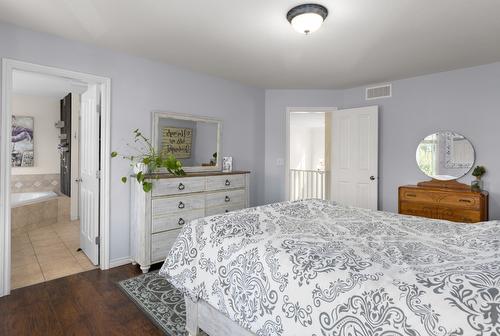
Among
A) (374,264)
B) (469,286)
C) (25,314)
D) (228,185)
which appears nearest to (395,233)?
(374,264)

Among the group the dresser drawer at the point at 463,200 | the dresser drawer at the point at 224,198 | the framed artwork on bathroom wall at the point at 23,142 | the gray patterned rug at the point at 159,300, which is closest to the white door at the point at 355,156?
the dresser drawer at the point at 463,200

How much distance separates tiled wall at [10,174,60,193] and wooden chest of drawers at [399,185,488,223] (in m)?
6.18

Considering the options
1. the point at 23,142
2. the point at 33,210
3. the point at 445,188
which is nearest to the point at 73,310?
the point at 33,210

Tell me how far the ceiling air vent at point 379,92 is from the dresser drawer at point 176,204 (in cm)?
292

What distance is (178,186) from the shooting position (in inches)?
122

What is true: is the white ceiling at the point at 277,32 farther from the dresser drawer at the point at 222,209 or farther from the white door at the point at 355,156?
the dresser drawer at the point at 222,209

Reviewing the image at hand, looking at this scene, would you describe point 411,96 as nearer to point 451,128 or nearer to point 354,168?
point 451,128

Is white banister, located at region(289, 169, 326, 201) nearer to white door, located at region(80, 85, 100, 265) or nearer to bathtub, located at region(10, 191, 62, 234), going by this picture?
white door, located at region(80, 85, 100, 265)

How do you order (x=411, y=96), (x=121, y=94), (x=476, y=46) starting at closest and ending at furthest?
(x=476, y=46)
(x=121, y=94)
(x=411, y=96)

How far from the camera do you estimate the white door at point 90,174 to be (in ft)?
10.0

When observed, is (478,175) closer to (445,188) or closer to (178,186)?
(445,188)

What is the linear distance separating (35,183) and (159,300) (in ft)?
15.3

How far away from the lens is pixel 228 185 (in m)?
3.59

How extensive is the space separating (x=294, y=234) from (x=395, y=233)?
2.02ft
